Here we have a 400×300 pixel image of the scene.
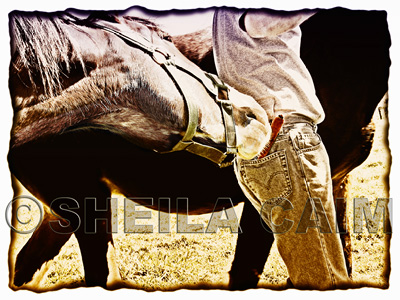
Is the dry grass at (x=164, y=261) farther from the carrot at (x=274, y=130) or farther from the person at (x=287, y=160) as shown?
the carrot at (x=274, y=130)

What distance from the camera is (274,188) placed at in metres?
1.46

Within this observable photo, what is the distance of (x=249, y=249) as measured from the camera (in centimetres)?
151

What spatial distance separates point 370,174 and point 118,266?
3.59ft

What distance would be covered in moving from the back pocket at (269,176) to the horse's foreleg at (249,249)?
0.09 m

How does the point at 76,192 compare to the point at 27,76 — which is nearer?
the point at 27,76

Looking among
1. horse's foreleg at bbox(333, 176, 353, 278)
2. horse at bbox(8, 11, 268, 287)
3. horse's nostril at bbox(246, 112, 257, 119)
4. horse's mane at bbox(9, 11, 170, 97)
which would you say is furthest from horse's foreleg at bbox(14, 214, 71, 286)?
horse's foreleg at bbox(333, 176, 353, 278)


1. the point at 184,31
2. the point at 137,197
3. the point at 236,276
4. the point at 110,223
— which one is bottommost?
the point at 236,276

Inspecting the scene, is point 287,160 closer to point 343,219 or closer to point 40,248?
point 343,219

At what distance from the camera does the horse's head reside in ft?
4.09

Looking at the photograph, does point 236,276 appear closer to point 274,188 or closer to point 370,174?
point 274,188

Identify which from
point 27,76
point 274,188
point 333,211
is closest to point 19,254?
point 27,76

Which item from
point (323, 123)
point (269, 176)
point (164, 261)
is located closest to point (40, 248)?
point (164, 261)

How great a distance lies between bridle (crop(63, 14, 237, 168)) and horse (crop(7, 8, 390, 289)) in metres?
0.13

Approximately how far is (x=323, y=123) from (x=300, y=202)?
13.4 inches
